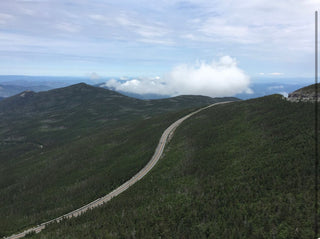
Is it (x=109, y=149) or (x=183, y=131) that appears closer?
(x=183, y=131)

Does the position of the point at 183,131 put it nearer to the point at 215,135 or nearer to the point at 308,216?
the point at 215,135

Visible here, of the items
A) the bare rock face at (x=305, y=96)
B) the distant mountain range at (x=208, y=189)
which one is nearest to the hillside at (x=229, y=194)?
the distant mountain range at (x=208, y=189)

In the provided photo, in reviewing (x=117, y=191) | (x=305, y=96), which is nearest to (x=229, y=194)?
(x=117, y=191)

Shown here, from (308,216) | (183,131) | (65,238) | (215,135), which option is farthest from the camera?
(183,131)

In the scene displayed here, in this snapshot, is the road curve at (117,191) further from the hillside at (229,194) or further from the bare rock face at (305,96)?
the bare rock face at (305,96)

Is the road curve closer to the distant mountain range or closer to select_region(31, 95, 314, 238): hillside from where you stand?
the distant mountain range

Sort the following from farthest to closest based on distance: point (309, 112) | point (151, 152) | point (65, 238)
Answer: point (151, 152) → point (309, 112) → point (65, 238)

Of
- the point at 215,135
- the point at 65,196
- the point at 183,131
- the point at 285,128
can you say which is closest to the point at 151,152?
the point at 183,131

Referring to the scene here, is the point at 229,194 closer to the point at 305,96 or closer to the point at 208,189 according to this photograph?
the point at 208,189
